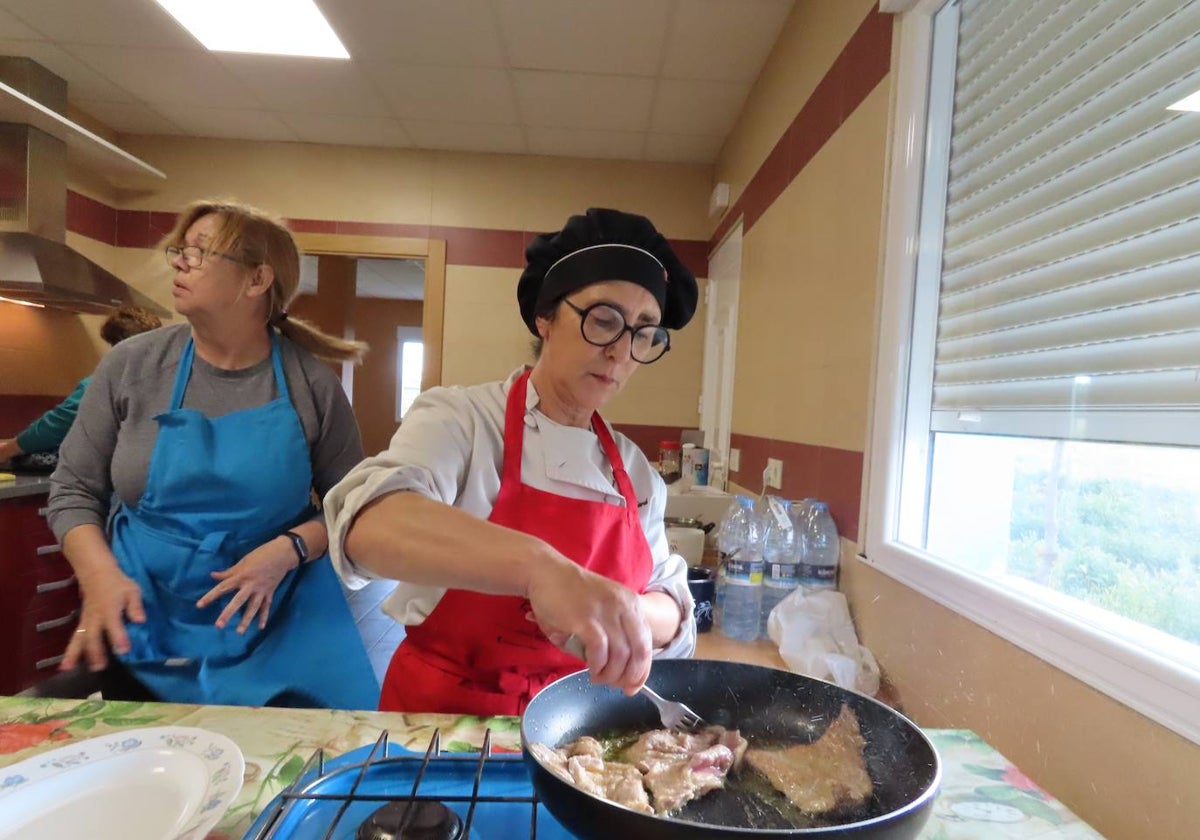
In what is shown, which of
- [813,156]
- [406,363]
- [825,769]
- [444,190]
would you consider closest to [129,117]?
[444,190]

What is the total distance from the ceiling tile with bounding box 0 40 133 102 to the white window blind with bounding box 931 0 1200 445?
3.45m

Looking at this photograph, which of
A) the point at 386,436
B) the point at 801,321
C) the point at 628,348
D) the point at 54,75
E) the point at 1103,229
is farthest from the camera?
the point at 386,436

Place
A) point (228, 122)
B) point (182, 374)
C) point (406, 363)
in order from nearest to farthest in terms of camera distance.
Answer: point (182, 374)
point (228, 122)
point (406, 363)

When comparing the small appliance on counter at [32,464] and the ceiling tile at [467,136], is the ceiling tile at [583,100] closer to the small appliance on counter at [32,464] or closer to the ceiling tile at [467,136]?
the ceiling tile at [467,136]

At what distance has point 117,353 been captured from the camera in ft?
4.38

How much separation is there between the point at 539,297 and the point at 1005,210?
2.67 ft

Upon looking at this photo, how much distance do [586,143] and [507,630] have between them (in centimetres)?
306

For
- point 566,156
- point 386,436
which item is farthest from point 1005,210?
point 386,436

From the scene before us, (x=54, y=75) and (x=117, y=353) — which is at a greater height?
(x=54, y=75)

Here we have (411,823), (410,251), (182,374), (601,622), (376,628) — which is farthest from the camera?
(410,251)

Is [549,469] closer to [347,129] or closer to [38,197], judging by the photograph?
[38,197]

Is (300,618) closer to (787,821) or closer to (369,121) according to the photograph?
(787,821)

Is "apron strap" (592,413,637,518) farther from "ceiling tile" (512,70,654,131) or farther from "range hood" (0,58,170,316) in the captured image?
"range hood" (0,58,170,316)

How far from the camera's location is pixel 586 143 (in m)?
3.47
